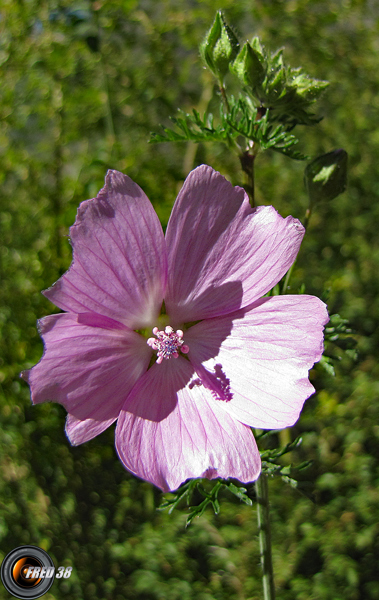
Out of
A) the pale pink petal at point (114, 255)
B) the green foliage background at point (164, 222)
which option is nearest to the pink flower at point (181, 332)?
the pale pink petal at point (114, 255)

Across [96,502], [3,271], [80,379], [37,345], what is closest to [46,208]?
[3,271]

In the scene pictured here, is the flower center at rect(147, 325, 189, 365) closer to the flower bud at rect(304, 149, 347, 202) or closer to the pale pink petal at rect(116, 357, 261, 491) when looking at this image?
the pale pink petal at rect(116, 357, 261, 491)

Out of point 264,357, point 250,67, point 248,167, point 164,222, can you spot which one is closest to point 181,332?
point 264,357

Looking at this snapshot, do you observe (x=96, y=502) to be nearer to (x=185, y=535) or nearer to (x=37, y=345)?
(x=185, y=535)

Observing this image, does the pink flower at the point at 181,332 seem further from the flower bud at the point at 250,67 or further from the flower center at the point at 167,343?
the flower bud at the point at 250,67

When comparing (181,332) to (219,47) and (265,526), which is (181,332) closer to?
(265,526)
